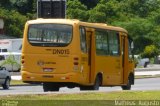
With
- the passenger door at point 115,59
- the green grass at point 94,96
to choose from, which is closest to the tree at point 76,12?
the passenger door at point 115,59

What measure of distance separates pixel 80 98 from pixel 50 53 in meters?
7.28

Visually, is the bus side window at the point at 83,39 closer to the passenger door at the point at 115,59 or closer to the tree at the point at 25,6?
the passenger door at the point at 115,59

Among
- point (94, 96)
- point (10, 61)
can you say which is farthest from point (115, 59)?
point (10, 61)

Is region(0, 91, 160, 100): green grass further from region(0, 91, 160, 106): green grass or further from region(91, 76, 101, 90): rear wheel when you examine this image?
region(91, 76, 101, 90): rear wheel

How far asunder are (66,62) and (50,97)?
6819 millimetres

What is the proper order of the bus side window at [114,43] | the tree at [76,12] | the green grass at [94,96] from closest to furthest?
1. the green grass at [94,96]
2. the bus side window at [114,43]
3. the tree at [76,12]

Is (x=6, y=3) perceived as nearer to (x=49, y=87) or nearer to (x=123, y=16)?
(x=123, y=16)

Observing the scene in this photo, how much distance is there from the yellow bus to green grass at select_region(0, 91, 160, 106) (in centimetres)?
524

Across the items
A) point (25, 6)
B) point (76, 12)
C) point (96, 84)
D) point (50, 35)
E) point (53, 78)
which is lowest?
point (76, 12)

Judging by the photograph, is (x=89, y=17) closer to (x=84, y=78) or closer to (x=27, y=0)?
(x=27, y=0)

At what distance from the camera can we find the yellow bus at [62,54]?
971 inches

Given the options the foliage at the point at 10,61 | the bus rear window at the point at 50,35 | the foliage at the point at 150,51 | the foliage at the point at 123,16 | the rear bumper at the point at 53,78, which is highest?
the bus rear window at the point at 50,35

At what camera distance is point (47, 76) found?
24.9 meters

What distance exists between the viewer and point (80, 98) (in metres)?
17.8
